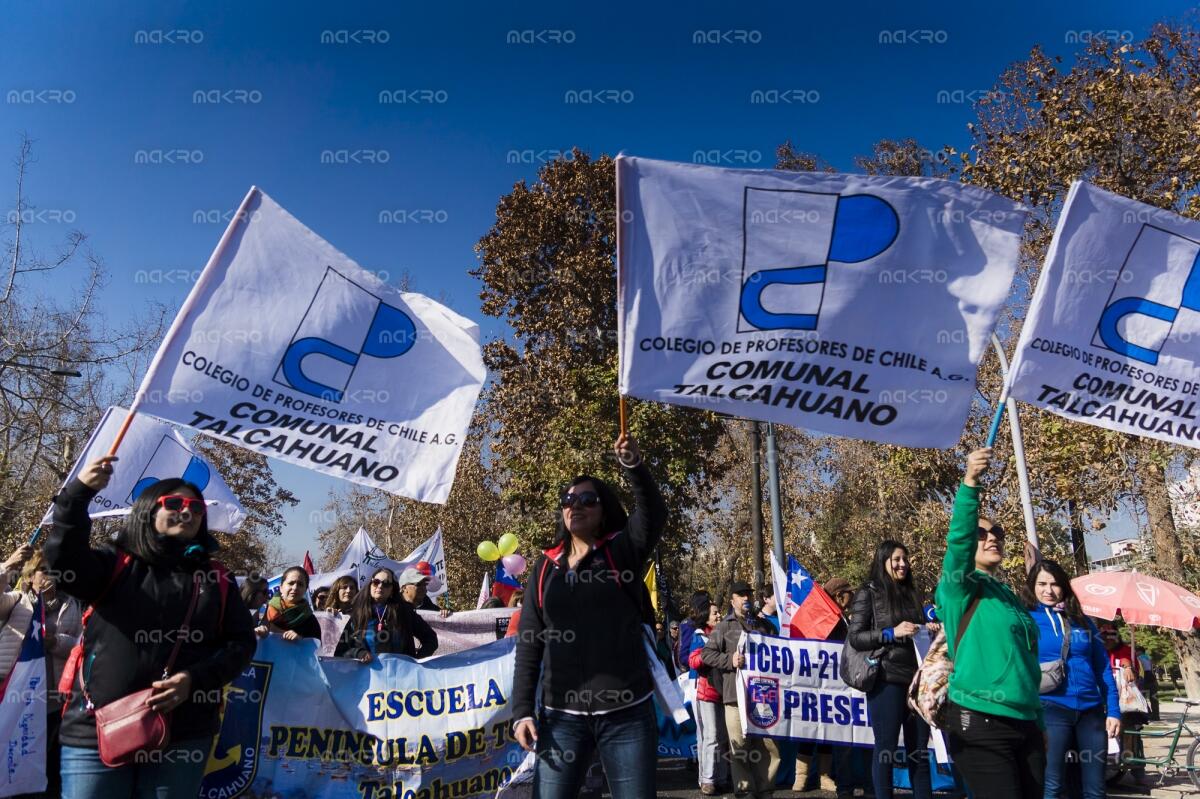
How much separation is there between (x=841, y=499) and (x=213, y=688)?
92.0 ft

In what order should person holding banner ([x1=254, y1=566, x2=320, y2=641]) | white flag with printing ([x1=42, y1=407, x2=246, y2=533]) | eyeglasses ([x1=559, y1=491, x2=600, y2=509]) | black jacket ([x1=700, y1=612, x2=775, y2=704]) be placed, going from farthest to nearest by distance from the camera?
white flag with printing ([x1=42, y1=407, x2=246, y2=533]) < black jacket ([x1=700, y1=612, x2=775, y2=704]) < person holding banner ([x1=254, y1=566, x2=320, y2=641]) < eyeglasses ([x1=559, y1=491, x2=600, y2=509])

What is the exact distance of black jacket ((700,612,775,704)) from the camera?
8922 mm

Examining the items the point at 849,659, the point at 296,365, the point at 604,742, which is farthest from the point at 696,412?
the point at 604,742

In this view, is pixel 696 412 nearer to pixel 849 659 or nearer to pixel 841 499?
pixel 841 499

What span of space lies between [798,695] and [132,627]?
6.64 m

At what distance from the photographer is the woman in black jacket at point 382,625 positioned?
7.26 meters

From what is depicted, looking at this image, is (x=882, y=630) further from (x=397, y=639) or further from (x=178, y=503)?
(x=178, y=503)

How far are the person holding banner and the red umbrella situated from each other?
982 centimetres

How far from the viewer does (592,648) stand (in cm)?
388

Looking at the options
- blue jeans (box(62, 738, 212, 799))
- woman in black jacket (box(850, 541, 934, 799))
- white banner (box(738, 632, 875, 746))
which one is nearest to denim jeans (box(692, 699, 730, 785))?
white banner (box(738, 632, 875, 746))

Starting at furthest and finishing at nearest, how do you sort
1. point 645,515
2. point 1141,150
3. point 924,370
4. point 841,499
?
point 841,499, point 1141,150, point 924,370, point 645,515

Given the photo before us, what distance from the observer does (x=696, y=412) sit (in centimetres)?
2153

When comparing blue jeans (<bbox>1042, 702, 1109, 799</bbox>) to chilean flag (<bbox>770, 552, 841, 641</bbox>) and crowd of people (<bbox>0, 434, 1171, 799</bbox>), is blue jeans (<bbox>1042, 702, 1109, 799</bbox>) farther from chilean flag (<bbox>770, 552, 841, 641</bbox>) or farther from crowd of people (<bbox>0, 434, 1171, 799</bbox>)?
chilean flag (<bbox>770, 552, 841, 641</bbox>)

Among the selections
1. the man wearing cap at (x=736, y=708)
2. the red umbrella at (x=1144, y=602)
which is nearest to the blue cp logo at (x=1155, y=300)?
the man wearing cap at (x=736, y=708)
